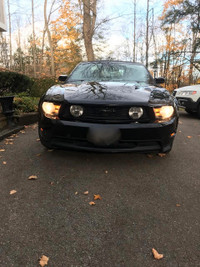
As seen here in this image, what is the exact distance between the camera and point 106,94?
2.52 metres

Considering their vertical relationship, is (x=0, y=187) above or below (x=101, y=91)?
below

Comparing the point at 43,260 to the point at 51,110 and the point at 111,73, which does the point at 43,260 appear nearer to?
the point at 51,110

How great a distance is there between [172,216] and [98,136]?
3.69ft

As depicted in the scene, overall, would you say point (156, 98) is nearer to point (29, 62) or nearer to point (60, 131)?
point (60, 131)

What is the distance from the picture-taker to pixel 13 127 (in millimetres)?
4605

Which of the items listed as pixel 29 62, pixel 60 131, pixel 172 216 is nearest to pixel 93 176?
pixel 60 131

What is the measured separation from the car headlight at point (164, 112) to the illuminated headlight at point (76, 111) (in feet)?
3.03

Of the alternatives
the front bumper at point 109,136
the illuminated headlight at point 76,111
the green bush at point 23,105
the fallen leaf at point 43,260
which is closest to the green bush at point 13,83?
the green bush at point 23,105

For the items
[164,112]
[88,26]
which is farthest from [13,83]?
[88,26]

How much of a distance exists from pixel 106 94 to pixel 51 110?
2.40ft

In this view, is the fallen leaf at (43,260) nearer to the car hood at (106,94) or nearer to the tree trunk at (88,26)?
the car hood at (106,94)

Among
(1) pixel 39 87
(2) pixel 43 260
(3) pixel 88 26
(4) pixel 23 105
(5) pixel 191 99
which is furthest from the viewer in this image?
(3) pixel 88 26

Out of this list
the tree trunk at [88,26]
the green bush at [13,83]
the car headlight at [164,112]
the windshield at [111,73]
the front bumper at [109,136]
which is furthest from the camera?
the tree trunk at [88,26]

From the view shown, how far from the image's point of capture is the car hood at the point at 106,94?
95.0 inches
